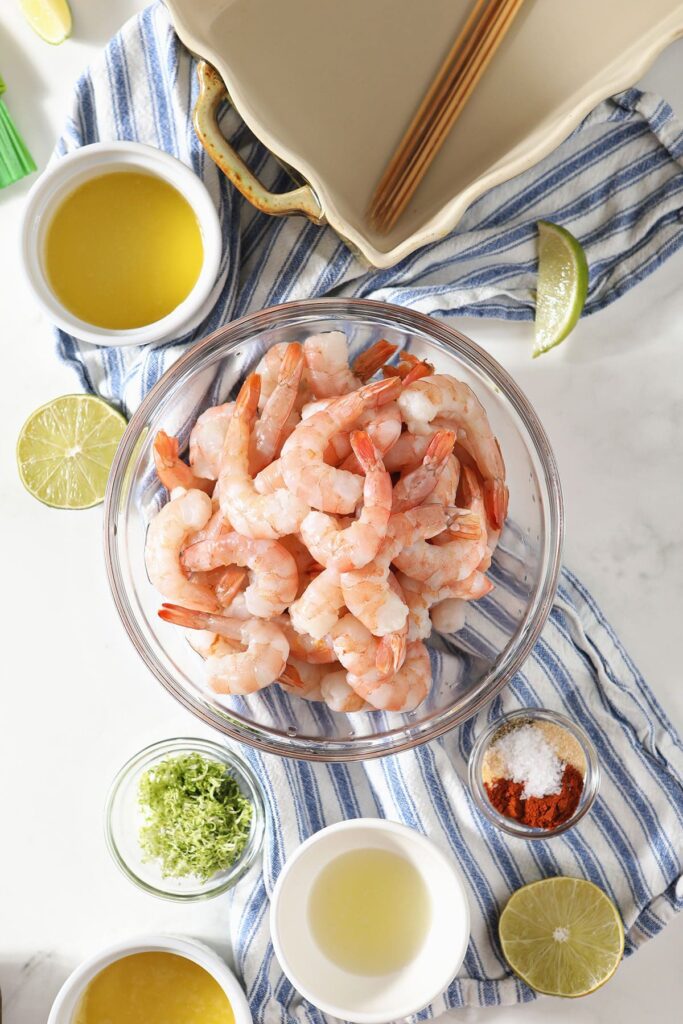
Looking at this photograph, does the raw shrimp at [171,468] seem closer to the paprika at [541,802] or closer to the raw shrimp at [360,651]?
the raw shrimp at [360,651]

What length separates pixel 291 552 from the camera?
158cm

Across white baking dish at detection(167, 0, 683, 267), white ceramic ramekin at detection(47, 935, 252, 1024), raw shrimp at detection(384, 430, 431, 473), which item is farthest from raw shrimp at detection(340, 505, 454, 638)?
white ceramic ramekin at detection(47, 935, 252, 1024)

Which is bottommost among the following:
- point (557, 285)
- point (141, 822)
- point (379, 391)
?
point (141, 822)

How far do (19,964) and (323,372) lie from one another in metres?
1.41

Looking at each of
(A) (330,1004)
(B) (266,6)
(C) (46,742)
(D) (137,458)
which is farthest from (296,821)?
(B) (266,6)

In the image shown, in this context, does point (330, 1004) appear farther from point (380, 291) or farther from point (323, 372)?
point (380, 291)

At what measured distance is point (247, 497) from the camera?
57.6 inches

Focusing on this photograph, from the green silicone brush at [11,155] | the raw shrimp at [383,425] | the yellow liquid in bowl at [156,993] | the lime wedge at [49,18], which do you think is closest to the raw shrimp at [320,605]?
the raw shrimp at [383,425]

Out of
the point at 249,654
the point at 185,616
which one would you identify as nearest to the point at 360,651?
the point at 249,654

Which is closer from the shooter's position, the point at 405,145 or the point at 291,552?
the point at 291,552

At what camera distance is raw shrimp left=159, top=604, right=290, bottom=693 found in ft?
4.99

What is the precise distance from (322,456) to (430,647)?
496 mm

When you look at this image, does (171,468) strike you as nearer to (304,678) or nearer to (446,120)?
(304,678)

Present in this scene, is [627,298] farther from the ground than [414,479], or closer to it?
farther from the ground
